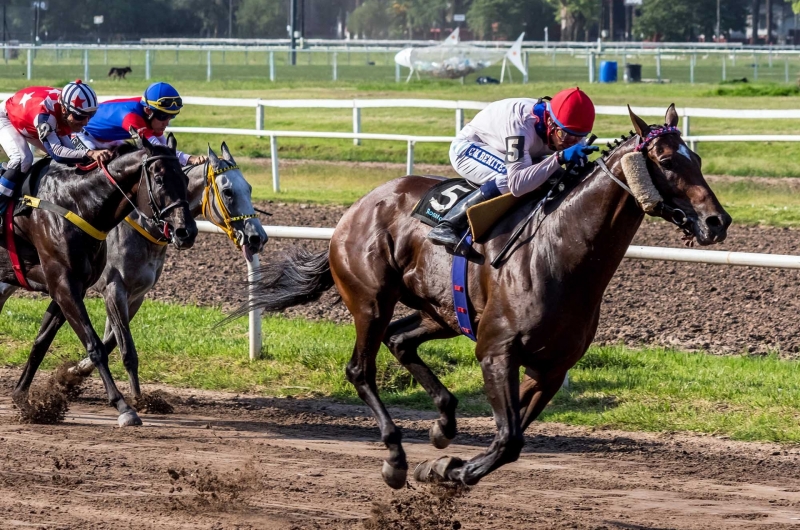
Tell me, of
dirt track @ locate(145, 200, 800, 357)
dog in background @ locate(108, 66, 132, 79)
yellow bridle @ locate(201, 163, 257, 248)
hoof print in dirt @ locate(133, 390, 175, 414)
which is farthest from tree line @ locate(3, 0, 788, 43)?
hoof print in dirt @ locate(133, 390, 175, 414)

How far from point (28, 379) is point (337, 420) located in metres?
1.80

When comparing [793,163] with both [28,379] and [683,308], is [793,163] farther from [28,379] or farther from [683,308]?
[28,379]

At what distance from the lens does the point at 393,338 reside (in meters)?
5.68

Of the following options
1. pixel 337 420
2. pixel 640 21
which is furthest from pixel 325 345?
pixel 640 21

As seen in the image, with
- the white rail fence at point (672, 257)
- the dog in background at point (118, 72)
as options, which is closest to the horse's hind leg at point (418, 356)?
the white rail fence at point (672, 257)

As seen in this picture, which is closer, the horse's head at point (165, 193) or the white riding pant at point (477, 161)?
the white riding pant at point (477, 161)

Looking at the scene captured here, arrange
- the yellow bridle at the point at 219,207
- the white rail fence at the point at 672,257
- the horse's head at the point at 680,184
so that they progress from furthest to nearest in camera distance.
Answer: the yellow bridle at the point at 219,207 → the white rail fence at the point at 672,257 → the horse's head at the point at 680,184

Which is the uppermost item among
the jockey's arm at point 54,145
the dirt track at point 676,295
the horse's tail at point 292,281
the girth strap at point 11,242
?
the jockey's arm at point 54,145

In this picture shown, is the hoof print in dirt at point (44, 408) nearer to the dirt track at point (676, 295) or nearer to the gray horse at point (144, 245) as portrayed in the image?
the gray horse at point (144, 245)

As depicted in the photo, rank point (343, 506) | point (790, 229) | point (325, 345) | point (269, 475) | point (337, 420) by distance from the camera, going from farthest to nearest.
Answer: point (790, 229), point (325, 345), point (337, 420), point (269, 475), point (343, 506)

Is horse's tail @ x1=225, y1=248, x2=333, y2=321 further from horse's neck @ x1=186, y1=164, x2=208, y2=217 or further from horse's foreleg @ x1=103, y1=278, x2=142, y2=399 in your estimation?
horse's neck @ x1=186, y1=164, x2=208, y2=217

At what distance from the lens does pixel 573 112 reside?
4711 mm

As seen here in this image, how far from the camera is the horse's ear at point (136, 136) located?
6.22m

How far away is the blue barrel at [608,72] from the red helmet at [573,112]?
3061cm
